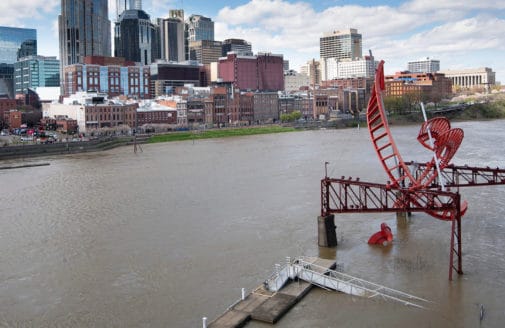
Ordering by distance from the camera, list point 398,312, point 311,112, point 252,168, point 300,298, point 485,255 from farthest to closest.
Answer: point 311,112 → point 252,168 → point 485,255 → point 300,298 → point 398,312

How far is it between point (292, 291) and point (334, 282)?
4.69 feet

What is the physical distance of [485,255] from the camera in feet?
75.9

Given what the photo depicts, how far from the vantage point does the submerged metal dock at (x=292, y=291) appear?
1741 centimetres

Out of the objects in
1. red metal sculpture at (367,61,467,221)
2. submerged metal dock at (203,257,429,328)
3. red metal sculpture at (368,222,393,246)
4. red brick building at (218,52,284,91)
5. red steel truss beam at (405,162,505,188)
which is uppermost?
red brick building at (218,52,284,91)

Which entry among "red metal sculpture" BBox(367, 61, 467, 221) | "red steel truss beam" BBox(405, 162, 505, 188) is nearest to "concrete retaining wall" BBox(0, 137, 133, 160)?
"red steel truss beam" BBox(405, 162, 505, 188)

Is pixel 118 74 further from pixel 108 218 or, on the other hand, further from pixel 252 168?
pixel 108 218

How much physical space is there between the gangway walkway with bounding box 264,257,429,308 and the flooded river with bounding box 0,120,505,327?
41 centimetres

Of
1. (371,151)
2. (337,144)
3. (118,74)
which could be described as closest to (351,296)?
(371,151)

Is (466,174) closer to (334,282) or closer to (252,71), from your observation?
(334,282)

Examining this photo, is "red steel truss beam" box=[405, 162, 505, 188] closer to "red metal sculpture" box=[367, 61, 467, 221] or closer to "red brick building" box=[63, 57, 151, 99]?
"red metal sculpture" box=[367, 61, 467, 221]

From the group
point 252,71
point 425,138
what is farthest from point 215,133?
point 425,138

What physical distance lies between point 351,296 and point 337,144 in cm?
5706

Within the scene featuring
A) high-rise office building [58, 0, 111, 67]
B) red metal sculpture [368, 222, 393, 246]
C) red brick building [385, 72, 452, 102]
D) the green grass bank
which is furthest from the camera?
high-rise office building [58, 0, 111, 67]

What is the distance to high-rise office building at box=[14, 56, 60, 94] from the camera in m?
178
